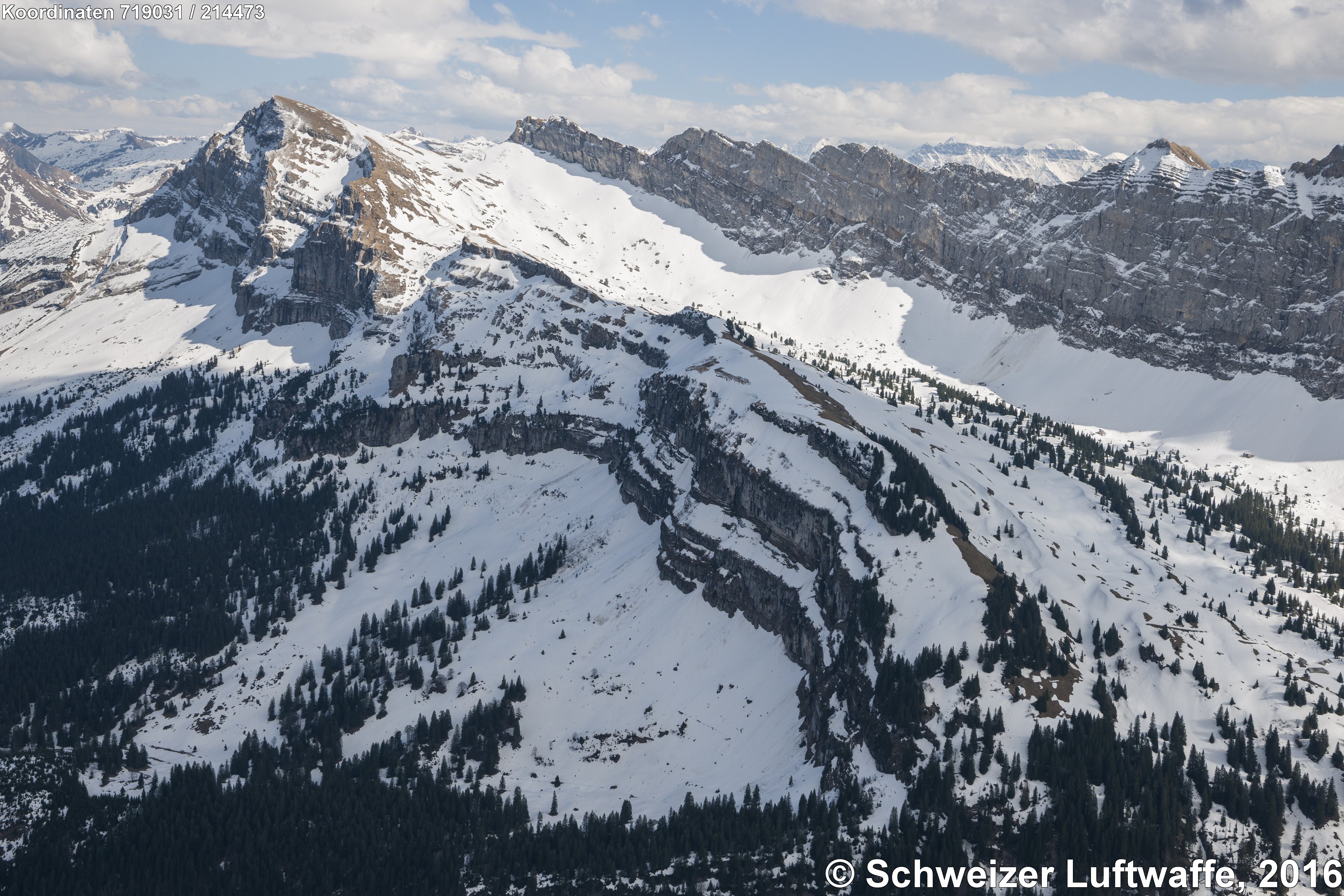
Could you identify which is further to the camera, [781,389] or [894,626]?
[781,389]

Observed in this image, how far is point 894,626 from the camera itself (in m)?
141

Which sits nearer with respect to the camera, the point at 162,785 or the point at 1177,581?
the point at 162,785

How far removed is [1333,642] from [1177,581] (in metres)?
23.9

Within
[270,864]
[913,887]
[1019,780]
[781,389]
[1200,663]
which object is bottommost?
[270,864]

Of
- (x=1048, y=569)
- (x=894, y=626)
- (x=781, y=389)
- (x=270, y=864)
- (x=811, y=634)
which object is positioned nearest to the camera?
(x=270, y=864)

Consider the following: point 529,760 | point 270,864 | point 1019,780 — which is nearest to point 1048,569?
point 1019,780

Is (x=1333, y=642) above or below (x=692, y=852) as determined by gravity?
above

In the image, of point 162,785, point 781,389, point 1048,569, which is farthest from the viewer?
point 781,389

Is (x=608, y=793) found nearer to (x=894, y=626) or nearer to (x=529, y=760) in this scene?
(x=529, y=760)

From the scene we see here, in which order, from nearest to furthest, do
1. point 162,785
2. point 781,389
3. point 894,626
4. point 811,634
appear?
1. point 162,785
2. point 894,626
3. point 811,634
4. point 781,389

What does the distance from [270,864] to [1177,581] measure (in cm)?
14722

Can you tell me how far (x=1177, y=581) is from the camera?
173625mm

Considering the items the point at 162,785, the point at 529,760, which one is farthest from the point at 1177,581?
the point at 162,785

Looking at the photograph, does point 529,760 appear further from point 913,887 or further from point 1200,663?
point 1200,663
